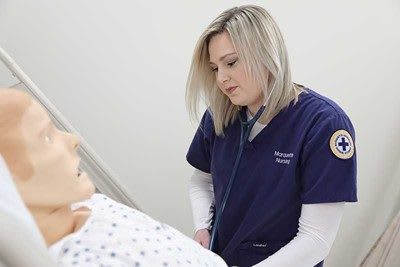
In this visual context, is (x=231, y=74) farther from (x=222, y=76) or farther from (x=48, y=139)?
(x=48, y=139)

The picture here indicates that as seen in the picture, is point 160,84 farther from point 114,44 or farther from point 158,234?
point 158,234

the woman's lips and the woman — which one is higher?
the woman's lips

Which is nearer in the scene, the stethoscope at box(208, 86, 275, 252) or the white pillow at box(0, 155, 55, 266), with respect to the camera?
the white pillow at box(0, 155, 55, 266)

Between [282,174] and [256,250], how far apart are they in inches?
9.9

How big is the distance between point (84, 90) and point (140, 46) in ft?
1.02

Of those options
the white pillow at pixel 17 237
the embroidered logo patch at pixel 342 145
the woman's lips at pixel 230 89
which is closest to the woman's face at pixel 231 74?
the woman's lips at pixel 230 89

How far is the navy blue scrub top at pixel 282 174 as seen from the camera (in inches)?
44.1

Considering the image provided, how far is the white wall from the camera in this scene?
1771mm

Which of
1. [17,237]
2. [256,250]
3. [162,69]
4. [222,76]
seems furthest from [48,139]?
[162,69]

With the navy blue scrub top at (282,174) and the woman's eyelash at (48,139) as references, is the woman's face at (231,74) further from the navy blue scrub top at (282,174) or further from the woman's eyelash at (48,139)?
the woman's eyelash at (48,139)

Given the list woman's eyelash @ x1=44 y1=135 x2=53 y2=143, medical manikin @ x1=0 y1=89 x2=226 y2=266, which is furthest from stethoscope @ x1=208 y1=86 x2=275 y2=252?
woman's eyelash @ x1=44 y1=135 x2=53 y2=143

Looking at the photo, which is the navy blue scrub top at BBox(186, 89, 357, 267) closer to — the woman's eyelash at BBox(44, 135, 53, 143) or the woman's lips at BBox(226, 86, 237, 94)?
the woman's lips at BBox(226, 86, 237, 94)

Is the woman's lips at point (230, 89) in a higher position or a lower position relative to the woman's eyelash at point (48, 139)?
lower

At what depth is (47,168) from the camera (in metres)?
0.55
